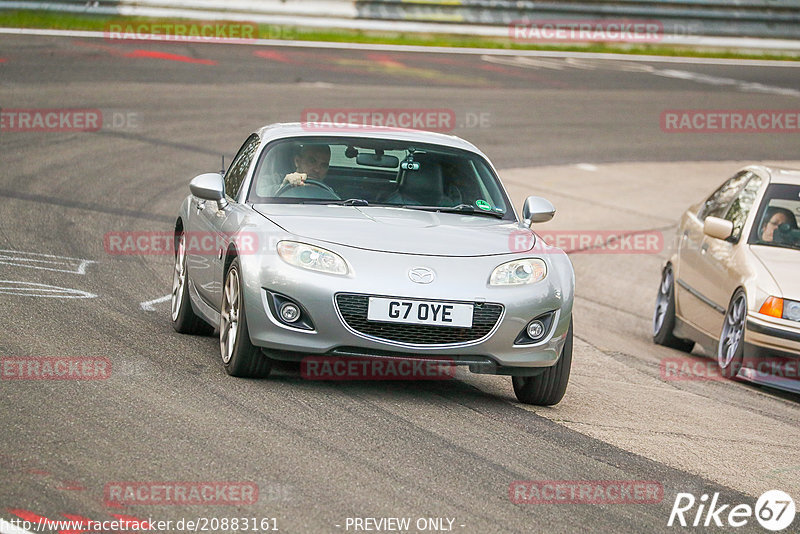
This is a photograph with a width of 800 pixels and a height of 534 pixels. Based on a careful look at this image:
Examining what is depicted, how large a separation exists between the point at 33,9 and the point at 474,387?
63.7 feet

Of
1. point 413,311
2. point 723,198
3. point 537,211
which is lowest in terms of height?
point 723,198

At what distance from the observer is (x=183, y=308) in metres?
8.91

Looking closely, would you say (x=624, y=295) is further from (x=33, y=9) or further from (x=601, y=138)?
(x=33, y=9)

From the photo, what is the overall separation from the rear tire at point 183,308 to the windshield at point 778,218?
4.34 metres

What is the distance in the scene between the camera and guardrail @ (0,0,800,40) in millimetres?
25953

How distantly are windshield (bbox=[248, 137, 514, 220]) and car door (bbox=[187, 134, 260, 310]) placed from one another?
24 centimetres

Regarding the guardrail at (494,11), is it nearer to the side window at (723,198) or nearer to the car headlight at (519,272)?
the side window at (723,198)

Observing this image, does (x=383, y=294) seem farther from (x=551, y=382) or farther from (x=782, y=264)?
(x=782, y=264)

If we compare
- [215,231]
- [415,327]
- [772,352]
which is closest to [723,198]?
[772,352]

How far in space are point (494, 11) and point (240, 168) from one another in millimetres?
21147

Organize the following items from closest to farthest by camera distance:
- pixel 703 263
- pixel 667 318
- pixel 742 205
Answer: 1. pixel 742 205
2. pixel 703 263
3. pixel 667 318

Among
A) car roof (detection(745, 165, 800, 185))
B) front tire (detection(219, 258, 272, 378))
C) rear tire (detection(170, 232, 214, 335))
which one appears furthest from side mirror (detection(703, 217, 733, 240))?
front tire (detection(219, 258, 272, 378))

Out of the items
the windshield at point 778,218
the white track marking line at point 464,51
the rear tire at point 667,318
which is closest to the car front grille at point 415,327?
the windshield at point 778,218

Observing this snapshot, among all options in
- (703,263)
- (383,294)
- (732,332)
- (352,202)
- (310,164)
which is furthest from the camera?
(703,263)
